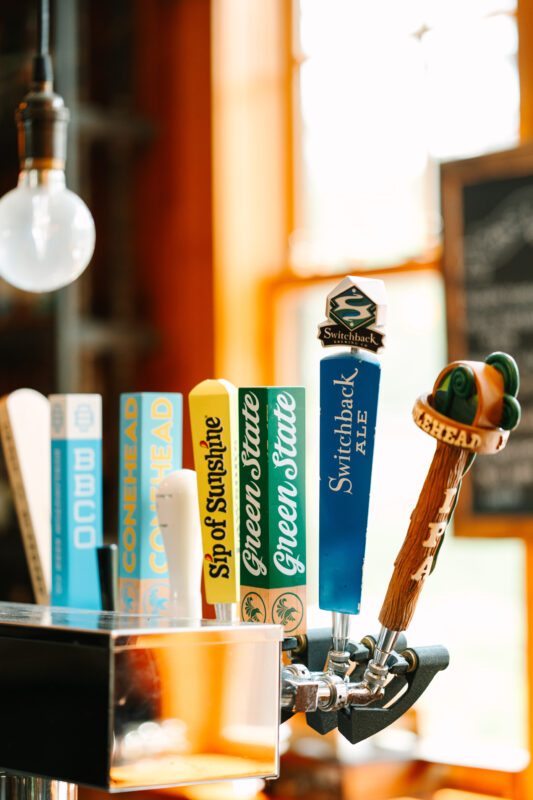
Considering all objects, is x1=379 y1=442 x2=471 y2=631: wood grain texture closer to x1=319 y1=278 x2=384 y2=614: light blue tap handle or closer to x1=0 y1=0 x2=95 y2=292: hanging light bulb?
x1=319 y1=278 x2=384 y2=614: light blue tap handle

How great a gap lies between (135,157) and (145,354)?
0.59m

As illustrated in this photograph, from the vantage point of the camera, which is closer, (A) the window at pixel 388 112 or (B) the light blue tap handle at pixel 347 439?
(B) the light blue tap handle at pixel 347 439

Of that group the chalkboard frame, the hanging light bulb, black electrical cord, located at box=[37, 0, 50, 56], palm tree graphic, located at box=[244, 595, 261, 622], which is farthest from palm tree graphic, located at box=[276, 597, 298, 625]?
the chalkboard frame

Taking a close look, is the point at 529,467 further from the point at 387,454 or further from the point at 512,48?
the point at 512,48

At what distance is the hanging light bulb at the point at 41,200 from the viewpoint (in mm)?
956

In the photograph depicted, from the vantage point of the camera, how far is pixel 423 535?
61cm

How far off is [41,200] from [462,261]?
5.32ft

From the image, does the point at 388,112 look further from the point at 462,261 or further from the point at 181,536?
the point at 181,536

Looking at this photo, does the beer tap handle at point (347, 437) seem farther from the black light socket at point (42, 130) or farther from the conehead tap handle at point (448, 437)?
the black light socket at point (42, 130)

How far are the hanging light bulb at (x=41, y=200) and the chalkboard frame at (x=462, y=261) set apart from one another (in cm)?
151

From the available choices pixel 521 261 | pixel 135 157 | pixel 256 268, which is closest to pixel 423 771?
pixel 521 261

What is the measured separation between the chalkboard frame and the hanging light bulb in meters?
1.51

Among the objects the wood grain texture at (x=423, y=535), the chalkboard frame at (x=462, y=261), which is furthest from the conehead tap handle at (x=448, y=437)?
the chalkboard frame at (x=462, y=261)

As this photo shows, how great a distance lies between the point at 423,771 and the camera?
2.38 meters
